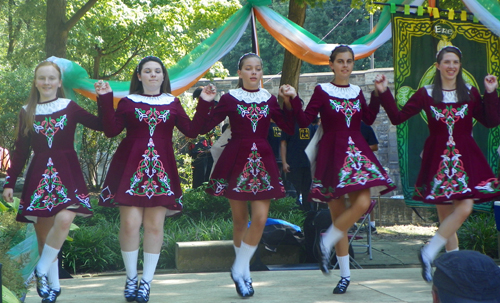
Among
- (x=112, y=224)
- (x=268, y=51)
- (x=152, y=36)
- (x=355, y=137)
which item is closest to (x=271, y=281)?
(x=355, y=137)

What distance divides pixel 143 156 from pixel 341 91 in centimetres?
161

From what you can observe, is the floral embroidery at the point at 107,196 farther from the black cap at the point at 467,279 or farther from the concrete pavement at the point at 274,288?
the black cap at the point at 467,279

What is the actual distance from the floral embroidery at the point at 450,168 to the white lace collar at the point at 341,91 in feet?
2.01

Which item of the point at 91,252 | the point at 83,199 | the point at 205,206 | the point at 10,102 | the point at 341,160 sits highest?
the point at 10,102

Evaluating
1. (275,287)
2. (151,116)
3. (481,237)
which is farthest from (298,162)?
(151,116)

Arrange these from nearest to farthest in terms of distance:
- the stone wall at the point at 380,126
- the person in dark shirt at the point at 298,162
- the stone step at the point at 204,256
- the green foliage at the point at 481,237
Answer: the stone step at the point at 204,256
the green foliage at the point at 481,237
the person in dark shirt at the point at 298,162
the stone wall at the point at 380,126

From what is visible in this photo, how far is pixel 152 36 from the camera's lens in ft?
52.4

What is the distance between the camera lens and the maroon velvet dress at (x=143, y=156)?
4414 mm

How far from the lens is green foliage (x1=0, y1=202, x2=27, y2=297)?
3662 mm

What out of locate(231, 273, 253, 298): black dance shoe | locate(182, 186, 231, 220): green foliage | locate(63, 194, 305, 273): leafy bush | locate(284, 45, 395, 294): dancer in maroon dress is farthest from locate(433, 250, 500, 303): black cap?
locate(182, 186, 231, 220): green foliage

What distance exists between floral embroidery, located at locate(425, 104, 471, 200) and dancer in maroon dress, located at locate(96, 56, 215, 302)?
1931 millimetres

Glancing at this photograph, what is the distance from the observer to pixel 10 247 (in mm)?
5090

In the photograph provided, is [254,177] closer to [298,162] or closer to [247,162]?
[247,162]

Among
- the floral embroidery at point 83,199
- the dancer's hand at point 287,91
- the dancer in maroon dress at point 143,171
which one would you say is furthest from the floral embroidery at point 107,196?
the dancer's hand at point 287,91
